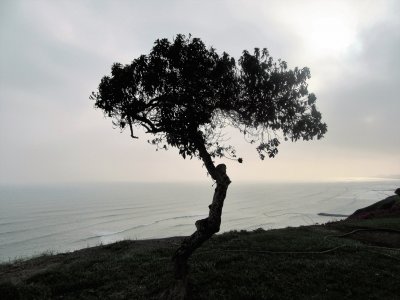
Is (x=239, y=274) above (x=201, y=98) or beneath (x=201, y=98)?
beneath

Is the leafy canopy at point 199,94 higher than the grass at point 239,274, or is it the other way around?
the leafy canopy at point 199,94

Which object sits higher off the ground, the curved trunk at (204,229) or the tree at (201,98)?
the tree at (201,98)

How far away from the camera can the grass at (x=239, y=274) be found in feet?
49.5

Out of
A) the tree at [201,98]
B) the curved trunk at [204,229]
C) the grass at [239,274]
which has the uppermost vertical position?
the tree at [201,98]

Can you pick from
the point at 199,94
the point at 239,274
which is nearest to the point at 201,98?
the point at 199,94

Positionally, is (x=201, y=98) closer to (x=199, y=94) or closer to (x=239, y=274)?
(x=199, y=94)

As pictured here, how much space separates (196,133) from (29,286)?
1119 centimetres

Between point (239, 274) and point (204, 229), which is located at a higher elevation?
point (204, 229)

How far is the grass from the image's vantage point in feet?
49.5

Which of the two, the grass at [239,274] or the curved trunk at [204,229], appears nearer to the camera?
the curved trunk at [204,229]

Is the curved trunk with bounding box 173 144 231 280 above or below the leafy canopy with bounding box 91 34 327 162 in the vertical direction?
below

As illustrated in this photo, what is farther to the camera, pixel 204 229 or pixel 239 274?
pixel 239 274

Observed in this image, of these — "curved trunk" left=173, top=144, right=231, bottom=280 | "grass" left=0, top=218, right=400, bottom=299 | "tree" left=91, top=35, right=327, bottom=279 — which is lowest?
"grass" left=0, top=218, right=400, bottom=299

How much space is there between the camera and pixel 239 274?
55.7 feet
